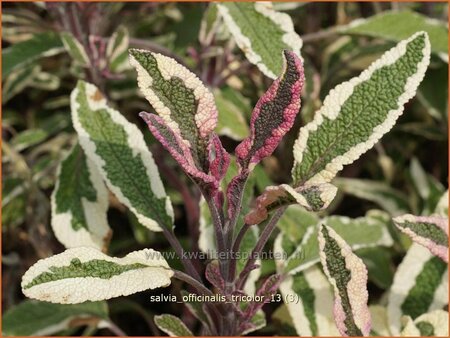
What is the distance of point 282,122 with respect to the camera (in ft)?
2.67

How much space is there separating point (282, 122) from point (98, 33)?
0.78 metres

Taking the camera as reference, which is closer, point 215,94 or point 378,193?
point 215,94

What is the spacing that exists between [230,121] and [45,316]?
527mm

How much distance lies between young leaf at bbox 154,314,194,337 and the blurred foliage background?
0.27 meters

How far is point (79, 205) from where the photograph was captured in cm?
123

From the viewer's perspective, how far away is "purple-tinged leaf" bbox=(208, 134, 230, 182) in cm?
83

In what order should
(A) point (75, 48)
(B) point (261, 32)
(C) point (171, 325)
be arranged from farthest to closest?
(A) point (75, 48) < (B) point (261, 32) < (C) point (171, 325)

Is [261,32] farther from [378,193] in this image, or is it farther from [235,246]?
[378,193]

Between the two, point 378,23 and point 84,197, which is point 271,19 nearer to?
point 378,23

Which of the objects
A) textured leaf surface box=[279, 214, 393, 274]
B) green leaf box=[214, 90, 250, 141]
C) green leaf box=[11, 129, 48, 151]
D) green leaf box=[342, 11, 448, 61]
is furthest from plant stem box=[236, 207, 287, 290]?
green leaf box=[11, 129, 48, 151]

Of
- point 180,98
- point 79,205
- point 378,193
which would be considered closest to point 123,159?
point 79,205

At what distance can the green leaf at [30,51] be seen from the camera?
54.9 inches

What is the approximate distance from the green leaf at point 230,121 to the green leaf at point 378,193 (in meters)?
0.30

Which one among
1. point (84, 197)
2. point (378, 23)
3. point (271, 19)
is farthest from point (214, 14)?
point (84, 197)
